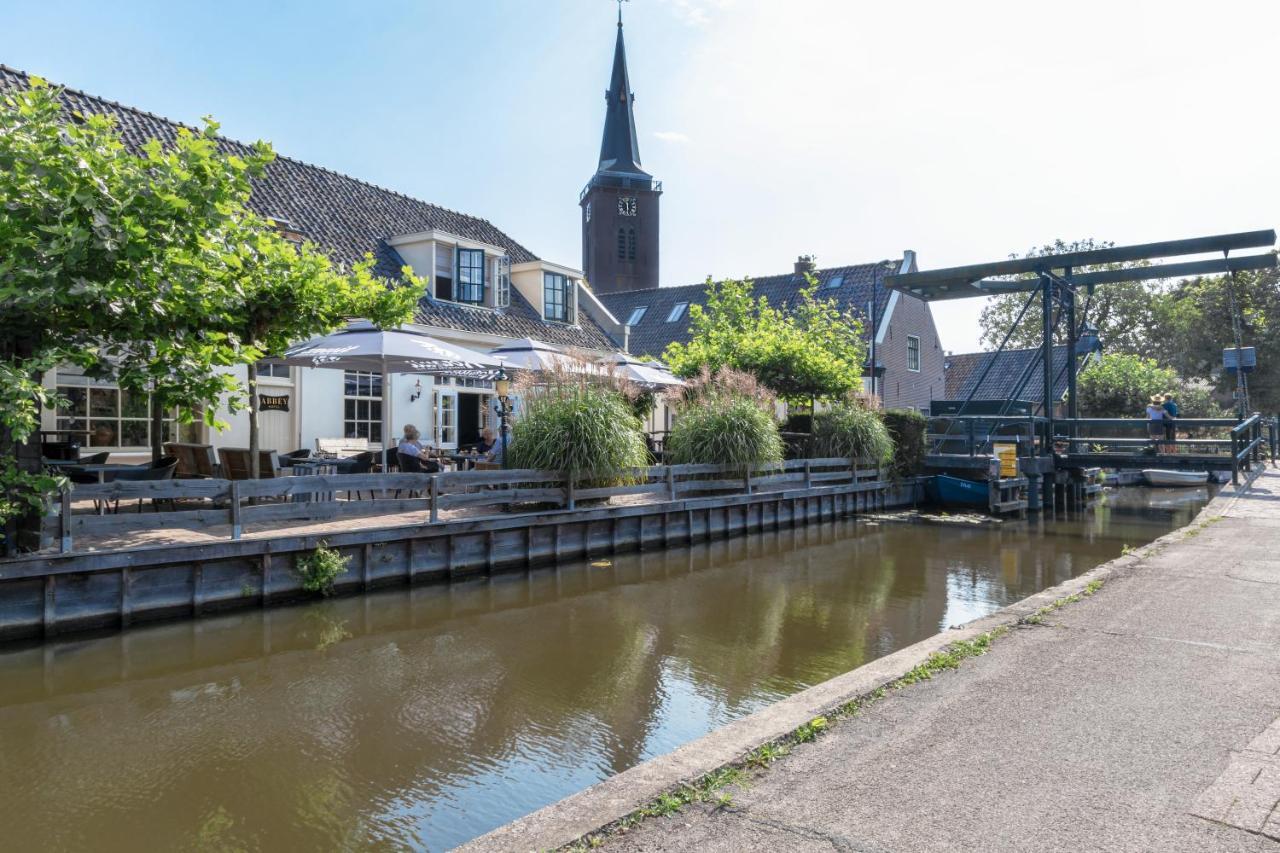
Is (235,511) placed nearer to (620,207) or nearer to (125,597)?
(125,597)

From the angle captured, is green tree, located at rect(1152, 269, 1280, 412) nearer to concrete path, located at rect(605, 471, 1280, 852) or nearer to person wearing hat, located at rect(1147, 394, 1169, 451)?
person wearing hat, located at rect(1147, 394, 1169, 451)

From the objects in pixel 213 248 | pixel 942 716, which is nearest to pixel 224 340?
pixel 213 248

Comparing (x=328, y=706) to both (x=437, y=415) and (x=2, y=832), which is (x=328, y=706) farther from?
(x=437, y=415)

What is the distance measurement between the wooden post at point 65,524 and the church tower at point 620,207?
36.5 metres

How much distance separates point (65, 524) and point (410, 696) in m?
3.39

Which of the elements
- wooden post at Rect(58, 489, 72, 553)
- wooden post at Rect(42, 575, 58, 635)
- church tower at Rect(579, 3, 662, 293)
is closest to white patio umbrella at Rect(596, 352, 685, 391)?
wooden post at Rect(58, 489, 72, 553)

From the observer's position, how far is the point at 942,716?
4.16 metres

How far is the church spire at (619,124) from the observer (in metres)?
43.1

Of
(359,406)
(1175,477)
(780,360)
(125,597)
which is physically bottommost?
(1175,477)

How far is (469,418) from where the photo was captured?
1784cm

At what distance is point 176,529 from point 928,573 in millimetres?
8560

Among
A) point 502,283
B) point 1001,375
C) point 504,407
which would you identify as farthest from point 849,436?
point 1001,375

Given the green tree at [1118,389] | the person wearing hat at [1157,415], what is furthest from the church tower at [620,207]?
the person wearing hat at [1157,415]

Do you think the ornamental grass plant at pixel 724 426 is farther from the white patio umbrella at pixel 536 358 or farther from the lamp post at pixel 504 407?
the lamp post at pixel 504 407
